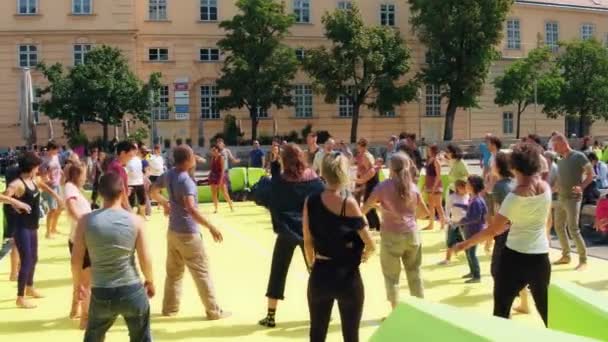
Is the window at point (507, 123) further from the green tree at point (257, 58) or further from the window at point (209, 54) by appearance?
the window at point (209, 54)

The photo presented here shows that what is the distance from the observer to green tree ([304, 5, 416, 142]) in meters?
45.9

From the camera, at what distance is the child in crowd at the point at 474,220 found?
10523mm

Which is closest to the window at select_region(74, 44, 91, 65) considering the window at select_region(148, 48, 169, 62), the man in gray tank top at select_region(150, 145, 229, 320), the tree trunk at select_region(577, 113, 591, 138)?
the window at select_region(148, 48, 169, 62)

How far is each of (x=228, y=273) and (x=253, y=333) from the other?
11.2 ft

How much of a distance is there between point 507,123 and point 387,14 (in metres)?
11.8

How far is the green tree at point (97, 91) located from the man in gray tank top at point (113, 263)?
34271mm

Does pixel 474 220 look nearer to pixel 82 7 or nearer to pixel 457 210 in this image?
pixel 457 210

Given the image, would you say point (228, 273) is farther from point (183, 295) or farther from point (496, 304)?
point (496, 304)

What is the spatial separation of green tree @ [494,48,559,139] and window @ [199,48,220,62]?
58.3ft

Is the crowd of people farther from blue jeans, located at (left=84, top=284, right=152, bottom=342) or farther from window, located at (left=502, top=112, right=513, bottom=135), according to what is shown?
window, located at (left=502, top=112, right=513, bottom=135)

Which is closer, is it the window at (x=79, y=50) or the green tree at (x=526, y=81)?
the window at (x=79, y=50)

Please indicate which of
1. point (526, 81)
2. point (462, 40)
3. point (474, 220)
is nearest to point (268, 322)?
point (474, 220)

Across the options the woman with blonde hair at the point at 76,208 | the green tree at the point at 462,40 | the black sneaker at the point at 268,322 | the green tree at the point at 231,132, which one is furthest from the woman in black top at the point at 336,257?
the green tree at the point at 462,40

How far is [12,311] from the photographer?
923 centimetres
